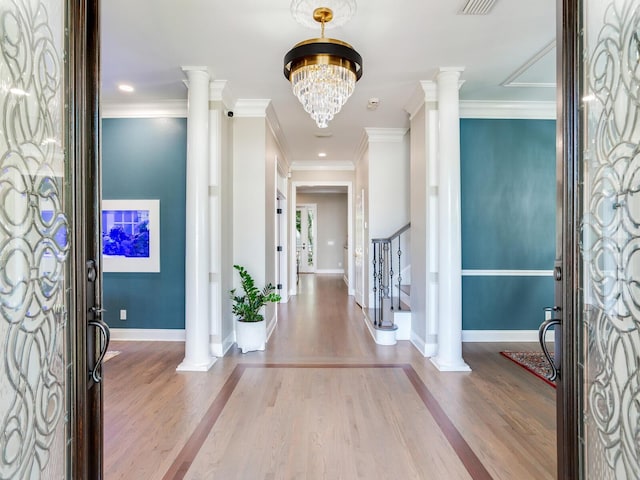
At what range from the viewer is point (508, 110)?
413cm

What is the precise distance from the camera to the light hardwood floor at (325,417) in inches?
74.9

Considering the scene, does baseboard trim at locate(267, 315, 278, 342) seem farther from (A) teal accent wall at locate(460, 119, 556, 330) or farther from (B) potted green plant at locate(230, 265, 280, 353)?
(A) teal accent wall at locate(460, 119, 556, 330)

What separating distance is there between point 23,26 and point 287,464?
2167 mm

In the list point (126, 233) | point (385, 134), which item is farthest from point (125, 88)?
point (385, 134)

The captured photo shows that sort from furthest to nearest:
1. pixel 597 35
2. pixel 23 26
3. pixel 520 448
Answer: pixel 520 448, pixel 597 35, pixel 23 26

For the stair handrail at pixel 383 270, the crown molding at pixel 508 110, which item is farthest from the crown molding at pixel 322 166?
the crown molding at pixel 508 110

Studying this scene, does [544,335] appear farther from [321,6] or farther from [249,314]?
[249,314]

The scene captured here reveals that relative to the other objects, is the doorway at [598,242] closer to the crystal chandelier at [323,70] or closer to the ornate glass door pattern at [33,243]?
the crystal chandelier at [323,70]

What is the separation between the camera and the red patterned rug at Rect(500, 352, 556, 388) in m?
3.18

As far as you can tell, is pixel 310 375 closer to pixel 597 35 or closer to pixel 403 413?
pixel 403 413

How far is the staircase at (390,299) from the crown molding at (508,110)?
5.15 ft

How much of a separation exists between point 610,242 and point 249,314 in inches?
133

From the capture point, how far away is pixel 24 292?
87 centimetres

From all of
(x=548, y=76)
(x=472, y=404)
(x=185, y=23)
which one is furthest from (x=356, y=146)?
(x=472, y=404)
